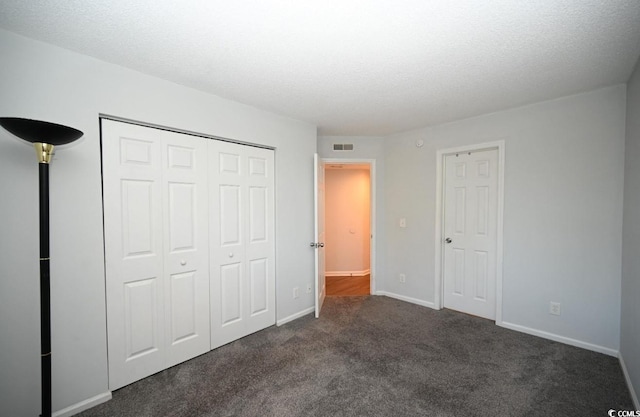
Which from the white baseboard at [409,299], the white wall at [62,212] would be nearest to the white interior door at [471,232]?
the white baseboard at [409,299]

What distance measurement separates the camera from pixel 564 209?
2713mm

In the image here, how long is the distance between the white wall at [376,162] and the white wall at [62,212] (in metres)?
2.16

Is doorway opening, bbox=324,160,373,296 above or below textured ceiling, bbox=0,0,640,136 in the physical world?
below

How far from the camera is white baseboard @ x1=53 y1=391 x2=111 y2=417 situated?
1799mm

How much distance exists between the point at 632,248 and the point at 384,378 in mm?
2133

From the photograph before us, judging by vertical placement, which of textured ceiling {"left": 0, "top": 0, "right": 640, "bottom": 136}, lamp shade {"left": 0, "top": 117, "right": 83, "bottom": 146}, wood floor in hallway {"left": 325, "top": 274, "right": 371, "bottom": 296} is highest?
textured ceiling {"left": 0, "top": 0, "right": 640, "bottom": 136}

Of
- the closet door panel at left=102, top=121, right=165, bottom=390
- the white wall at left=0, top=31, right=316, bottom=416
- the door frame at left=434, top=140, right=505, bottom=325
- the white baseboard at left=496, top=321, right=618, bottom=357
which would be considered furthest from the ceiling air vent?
the white baseboard at left=496, top=321, right=618, bottom=357

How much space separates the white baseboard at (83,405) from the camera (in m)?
1.80

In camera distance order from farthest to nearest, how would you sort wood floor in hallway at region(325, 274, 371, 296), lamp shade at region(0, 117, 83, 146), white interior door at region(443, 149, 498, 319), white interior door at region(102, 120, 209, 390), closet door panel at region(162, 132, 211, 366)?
wood floor in hallway at region(325, 274, 371, 296) < white interior door at region(443, 149, 498, 319) < closet door panel at region(162, 132, 211, 366) < white interior door at region(102, 120, 209, 390) < lamp shade at region(0, 117, 83, 146)

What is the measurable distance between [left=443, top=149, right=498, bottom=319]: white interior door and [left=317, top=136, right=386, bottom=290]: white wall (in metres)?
0.92

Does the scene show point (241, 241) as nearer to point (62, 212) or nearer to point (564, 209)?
point (62, 212)

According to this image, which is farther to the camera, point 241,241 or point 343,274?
point 343,274

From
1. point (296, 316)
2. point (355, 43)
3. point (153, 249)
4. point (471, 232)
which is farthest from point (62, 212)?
point (471, 232)

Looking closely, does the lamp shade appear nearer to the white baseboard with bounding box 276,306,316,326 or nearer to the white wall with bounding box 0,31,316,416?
the white wall with bounding box 0,31,316,416
